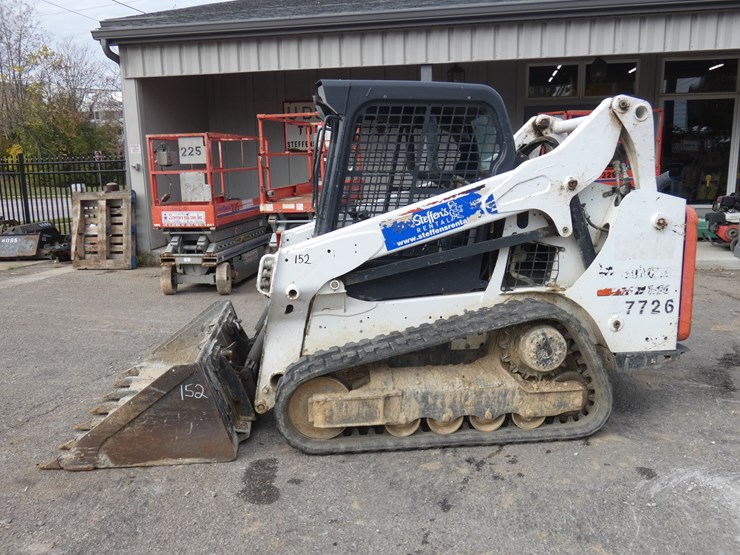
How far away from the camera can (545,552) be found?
2.78 metres

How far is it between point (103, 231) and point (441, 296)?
836cm

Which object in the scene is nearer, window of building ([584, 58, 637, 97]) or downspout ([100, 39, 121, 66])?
downspout ([100, 39, 121, 66])

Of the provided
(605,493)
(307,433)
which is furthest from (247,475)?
(605,493)

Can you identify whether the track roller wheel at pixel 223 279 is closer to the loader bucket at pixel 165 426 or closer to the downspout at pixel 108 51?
the downspout at pixel 108 51

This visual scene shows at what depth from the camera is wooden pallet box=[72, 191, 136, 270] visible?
1047 cm

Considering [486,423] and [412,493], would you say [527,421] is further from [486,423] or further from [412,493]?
[412,493]

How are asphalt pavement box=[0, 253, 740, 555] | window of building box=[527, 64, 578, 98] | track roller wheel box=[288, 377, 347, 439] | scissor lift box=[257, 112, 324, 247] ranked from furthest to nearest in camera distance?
window of building box=[527, 64, 578, 98] < scissor lift box=[257, 112, 324, 247] < track roller wheel box=[288, 377, 347, 439] < asphalt pavement box=[0, 253, 740, 555]

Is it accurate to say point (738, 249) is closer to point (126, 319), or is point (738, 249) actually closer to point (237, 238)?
point (237, 238)

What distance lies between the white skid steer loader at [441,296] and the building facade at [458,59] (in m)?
5.58

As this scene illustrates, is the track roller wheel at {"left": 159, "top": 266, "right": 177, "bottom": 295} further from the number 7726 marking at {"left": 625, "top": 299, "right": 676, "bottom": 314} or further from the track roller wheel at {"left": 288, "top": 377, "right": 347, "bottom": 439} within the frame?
the number 7726 marking at {"left": 625, "top": 299, "right": 676, "bottom": 314}

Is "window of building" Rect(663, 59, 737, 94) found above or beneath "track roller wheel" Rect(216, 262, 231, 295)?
above

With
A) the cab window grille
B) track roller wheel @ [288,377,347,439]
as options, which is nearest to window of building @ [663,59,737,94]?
the cab window grille

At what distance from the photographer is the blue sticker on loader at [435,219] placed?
3.62m

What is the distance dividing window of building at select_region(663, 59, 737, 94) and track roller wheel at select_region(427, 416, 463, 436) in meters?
10.3
